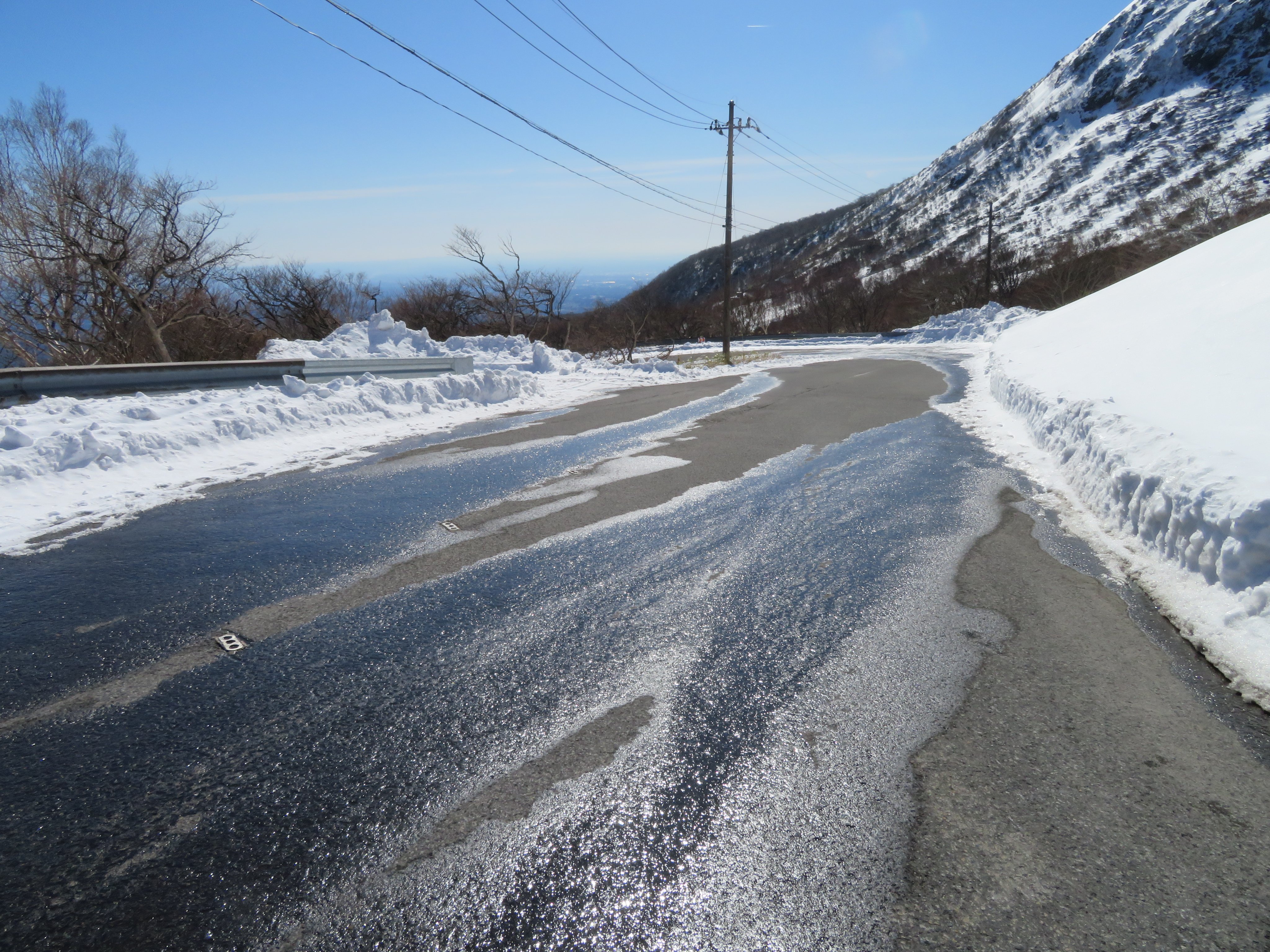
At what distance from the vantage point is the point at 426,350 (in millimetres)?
17766

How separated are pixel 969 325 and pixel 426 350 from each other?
31.6m

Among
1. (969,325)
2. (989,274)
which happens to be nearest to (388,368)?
(969,325)

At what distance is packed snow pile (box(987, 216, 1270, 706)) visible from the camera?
12.0ft

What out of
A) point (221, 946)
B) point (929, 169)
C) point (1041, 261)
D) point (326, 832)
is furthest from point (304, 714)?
point (929, 169)

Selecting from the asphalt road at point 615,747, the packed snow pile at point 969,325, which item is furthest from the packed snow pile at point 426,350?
the packed snow pile at point 969,325

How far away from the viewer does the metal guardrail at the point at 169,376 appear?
9273mm

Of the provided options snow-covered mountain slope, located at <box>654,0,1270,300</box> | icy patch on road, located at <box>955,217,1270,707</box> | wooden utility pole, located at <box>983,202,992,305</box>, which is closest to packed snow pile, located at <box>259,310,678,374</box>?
icy patch on road, located at <box>955,217,1270,707</box>

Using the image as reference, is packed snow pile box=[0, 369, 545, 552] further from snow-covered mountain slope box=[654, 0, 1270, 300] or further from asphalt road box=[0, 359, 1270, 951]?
snow-covered mountain slope box=[654, 0, 1270, 300]

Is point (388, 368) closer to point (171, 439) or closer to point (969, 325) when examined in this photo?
point (171, 439)

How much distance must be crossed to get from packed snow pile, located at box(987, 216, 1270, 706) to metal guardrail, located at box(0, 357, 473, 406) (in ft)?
36.4

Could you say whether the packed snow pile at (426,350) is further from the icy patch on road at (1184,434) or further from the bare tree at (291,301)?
the bare tree at (291,301)

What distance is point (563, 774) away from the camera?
2648 mm

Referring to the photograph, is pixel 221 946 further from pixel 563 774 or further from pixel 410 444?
pixel 410 444

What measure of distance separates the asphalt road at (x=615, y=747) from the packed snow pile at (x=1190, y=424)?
0.45 m
